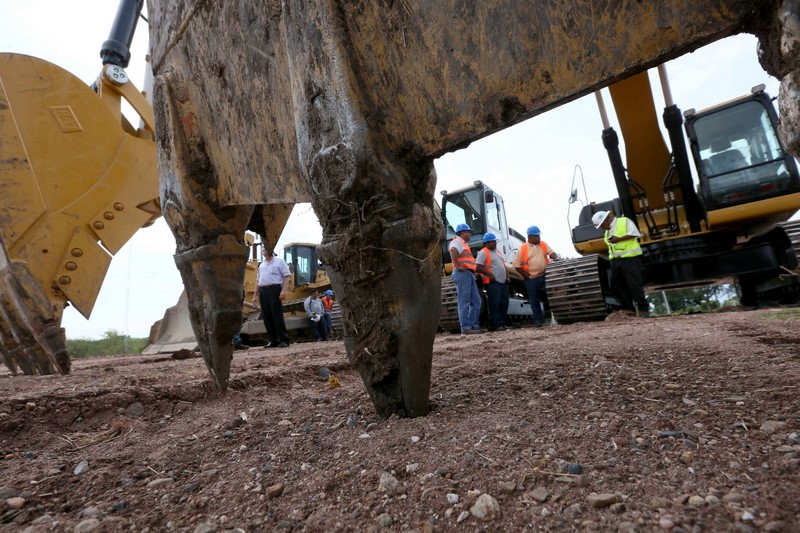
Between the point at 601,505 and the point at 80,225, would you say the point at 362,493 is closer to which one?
the point at 601,505

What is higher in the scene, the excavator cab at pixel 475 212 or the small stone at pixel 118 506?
the excavator cab at pixel 475 212

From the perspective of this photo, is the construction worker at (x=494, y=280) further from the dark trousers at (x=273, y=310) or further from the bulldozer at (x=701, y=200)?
the dark trousers at (x=273, y=310)

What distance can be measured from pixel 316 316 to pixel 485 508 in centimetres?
1093

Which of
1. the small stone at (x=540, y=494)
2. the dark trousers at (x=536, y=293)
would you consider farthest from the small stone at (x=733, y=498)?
the dark trousers at (x=536, y=293)

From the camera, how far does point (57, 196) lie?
4297 mm

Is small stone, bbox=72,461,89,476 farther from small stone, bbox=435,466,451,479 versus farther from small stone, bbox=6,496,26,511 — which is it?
small stone, bbox=435,466,451,479

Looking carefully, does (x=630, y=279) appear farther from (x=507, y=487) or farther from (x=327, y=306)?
(x=327, y=306)

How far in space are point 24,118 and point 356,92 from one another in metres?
4.40

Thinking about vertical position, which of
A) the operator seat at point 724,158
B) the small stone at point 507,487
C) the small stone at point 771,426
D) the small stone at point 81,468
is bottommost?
the small stone at point 771,426

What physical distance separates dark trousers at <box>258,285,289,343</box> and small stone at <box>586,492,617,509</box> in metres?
7.25

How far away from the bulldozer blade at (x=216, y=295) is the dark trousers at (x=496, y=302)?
5415mm

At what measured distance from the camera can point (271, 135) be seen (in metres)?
1.96

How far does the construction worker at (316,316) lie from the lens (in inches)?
458

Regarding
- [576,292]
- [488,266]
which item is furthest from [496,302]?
[576,292]
